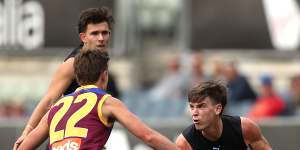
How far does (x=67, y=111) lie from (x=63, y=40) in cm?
1071

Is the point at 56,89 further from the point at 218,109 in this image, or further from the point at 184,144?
the point at 218,109

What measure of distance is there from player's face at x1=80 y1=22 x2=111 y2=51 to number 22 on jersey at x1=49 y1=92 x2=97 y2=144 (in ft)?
3.51

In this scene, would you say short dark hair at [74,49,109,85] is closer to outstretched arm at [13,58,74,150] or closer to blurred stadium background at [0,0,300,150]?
outstretched arm at [13,58,74,150]

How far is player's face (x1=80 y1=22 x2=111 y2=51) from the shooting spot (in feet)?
25.3

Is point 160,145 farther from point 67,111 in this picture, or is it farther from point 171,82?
point 171,82

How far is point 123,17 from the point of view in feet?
58.0

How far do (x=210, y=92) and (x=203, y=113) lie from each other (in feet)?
0.62

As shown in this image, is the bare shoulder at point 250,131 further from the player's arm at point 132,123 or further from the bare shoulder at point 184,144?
the player's arm at point 132,123

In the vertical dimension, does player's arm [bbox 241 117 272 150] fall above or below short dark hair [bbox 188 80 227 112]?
below

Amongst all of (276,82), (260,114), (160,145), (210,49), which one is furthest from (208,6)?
(160,145)

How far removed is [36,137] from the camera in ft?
22.7

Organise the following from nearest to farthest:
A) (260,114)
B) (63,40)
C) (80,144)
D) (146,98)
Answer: (80,144) → (260,114) → (146,98) → (63,40)

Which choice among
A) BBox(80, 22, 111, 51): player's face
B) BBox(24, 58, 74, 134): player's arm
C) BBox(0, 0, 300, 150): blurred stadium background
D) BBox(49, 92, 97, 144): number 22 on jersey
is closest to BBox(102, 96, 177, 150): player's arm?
BBox(49, 92, 97, 144): number 22 on jersey

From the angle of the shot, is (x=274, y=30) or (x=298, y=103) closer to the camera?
(x=298, y=103)
